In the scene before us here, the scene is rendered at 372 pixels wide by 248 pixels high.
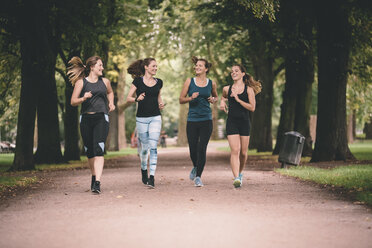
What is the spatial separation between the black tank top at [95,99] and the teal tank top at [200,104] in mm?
1558

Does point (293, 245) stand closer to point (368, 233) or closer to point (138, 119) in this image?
point (368, 233)

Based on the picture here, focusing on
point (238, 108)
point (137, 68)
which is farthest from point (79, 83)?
point (238, 108)

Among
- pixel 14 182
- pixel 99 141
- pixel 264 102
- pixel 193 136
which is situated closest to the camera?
pixel 99 141

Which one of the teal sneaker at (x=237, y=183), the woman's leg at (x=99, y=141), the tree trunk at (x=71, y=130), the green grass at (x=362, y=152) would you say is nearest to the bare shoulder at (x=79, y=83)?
the woman's leg at (x=99, y=141)

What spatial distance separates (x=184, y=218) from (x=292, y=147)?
8.51m

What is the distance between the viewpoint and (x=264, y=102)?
97.3ft

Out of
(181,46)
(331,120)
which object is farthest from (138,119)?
(181,46)

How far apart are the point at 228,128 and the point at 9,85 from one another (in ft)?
51.9

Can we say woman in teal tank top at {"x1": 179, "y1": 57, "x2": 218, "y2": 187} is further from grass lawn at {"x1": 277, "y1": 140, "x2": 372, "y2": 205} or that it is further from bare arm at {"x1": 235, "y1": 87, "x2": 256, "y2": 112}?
grass lawn at {"x1": 277, "y1": 140, "x2": 372, "y2": 205}

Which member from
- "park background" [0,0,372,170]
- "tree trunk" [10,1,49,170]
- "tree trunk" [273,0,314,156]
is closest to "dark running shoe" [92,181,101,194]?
"park background" [0,0,372,170]

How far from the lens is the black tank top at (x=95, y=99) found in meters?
9.38

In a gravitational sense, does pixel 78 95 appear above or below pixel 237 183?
above

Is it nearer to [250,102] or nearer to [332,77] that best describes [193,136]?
[250,102]

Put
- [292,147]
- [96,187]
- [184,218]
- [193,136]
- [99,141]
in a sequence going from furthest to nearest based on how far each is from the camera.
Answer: [292,147] < [193,136] < [99,141] < [96,187] < [184,218]
